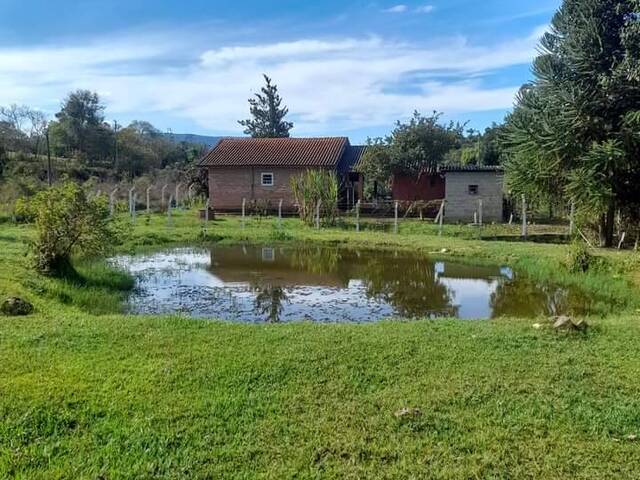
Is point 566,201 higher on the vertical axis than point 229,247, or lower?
higher

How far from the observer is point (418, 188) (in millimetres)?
27422

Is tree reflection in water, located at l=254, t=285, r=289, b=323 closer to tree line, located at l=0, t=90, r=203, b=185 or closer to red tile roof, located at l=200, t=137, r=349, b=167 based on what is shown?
red tile roof, located at l=200, t=137, r=349, b=167

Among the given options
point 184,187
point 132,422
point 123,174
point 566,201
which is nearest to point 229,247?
point 566,201

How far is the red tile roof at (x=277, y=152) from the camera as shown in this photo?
29.3 metres

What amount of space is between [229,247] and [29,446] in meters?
13.6

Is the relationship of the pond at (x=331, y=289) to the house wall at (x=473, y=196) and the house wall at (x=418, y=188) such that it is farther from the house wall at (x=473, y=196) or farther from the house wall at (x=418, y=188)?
the house wall at (x=418, y=188)

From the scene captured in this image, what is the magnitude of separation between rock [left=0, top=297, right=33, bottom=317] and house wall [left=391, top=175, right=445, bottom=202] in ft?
70.9

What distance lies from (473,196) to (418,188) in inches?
125

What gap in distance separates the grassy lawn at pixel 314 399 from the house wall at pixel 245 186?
22772 mm

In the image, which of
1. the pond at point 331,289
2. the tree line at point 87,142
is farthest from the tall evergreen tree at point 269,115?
the pond at point 331,289

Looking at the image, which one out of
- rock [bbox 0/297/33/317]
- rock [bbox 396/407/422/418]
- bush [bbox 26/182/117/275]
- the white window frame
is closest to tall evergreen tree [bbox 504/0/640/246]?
bush [bbox 26/182/117/275]

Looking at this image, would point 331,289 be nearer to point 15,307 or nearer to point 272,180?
point 15,307

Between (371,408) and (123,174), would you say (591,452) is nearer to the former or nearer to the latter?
(371,408)

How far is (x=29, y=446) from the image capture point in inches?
141
